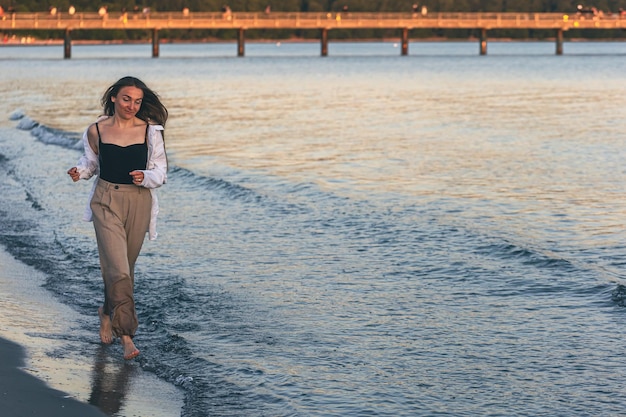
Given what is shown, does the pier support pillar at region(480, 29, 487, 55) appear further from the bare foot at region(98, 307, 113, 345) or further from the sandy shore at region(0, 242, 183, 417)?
the bare foot at region(98, 307, 113, 345)

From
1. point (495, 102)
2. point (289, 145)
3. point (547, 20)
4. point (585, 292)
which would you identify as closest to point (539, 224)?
point (585, 292)

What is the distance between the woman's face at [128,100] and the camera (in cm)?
745

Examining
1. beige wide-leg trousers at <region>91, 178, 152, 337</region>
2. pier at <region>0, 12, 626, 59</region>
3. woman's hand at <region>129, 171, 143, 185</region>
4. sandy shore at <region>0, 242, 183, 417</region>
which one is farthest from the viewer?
pier at <region>0, 12, 626, 59</region>

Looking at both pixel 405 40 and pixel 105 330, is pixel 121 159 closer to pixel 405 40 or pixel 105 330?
pixel 105 330

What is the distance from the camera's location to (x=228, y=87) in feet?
192

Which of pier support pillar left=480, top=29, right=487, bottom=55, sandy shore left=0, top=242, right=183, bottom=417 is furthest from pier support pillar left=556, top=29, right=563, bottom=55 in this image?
sandy shore left=0, top=242, right=183, bottom=417

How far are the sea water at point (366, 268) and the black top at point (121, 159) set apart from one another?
4.10ft

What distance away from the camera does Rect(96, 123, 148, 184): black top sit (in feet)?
24.6

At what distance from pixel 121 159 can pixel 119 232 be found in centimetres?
47

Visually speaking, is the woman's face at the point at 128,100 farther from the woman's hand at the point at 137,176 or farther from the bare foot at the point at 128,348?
the bare foot at the point at 128,348

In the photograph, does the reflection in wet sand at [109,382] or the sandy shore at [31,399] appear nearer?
the sandy shore at [31,399]

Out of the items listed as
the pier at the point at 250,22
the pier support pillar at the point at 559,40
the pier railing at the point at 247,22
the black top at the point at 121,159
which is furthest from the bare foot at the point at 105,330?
the pier support pillar at the point at 559,40

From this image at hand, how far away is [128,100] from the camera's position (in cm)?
747

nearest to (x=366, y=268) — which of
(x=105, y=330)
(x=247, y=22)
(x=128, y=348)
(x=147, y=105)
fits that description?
(x=105, y=330)
